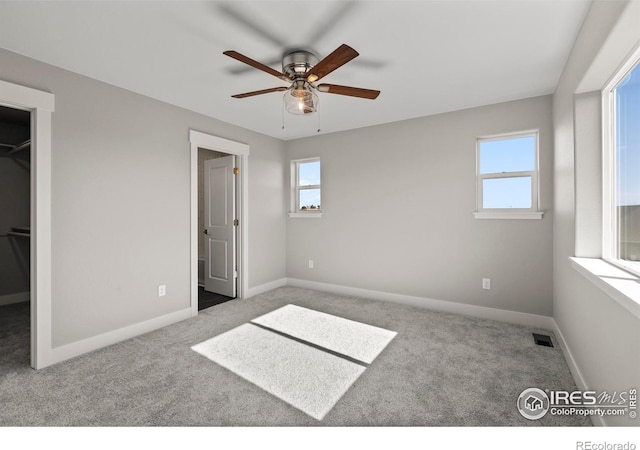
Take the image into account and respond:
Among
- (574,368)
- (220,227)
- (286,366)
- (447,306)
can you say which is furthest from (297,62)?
(447,306)

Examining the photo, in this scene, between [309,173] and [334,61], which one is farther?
[309,173]

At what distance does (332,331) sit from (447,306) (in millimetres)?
1558

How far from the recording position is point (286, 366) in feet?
7.44

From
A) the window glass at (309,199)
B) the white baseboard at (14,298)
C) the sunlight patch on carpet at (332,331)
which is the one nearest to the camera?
the sunlight patch on carpet at (332,331)

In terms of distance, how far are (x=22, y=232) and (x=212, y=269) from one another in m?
2.54

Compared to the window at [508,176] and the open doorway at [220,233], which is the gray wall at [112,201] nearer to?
the open doorway at [220,233]

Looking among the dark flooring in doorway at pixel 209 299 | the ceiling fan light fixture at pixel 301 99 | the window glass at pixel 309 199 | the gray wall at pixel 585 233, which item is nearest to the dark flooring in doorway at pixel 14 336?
the dark flooring in doorway at pixel 209 299

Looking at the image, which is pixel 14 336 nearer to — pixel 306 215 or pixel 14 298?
pixel 14 298

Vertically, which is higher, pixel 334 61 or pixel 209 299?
pixel 334 61

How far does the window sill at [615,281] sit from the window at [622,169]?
0.21ft

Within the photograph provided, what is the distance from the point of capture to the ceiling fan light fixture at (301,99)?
2186 mm

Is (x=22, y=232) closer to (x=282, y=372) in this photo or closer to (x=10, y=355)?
(x=10, y=355)

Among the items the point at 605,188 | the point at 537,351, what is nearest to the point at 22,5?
the point at 605,188

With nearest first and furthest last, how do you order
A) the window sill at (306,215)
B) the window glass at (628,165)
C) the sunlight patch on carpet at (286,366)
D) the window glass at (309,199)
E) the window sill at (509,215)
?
the window glass at (628,165) → the sunlight patch on carpet at (286,366) → the window sill at (509,215) → the window sill at (306,215) → the window glass at (309,199)
